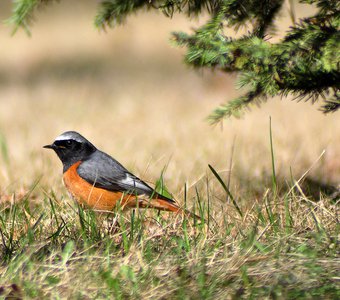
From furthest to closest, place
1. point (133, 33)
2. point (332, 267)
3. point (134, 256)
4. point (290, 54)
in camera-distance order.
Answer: point (133, 33) → point (290, 54) → point (134, 256) → point (332, 267)

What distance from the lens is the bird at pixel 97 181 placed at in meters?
5.19

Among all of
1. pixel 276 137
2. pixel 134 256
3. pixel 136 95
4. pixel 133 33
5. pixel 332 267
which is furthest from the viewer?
pixel 133 33

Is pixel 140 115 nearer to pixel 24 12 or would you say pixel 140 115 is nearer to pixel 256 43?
pixel 24 12

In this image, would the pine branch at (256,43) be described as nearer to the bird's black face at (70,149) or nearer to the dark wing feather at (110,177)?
the dark wing feather at (110,177)

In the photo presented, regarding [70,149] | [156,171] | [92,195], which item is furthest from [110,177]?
[156,171]

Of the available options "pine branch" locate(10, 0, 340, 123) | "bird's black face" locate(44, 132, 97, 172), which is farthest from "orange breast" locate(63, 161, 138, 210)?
"pine branch" locate(10, 0, 340, 123)

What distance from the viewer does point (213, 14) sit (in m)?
4.76

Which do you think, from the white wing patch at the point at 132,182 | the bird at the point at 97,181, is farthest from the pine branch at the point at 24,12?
the white wing patch at the point at 132,182

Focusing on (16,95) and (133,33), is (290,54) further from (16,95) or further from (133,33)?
(133,33)

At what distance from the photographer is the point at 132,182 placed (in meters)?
5.27

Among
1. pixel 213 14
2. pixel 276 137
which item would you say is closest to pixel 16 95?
pixel 276 137

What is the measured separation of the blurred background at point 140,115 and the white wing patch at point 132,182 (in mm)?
157

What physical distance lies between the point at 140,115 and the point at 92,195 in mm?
4458

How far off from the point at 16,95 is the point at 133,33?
10.6 ft
